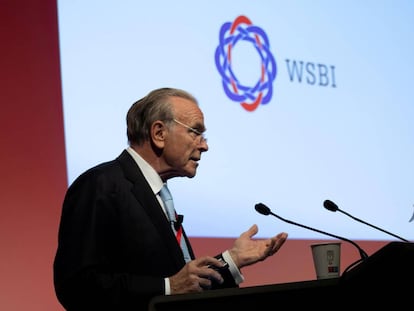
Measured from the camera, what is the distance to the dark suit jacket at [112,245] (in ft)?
7.24

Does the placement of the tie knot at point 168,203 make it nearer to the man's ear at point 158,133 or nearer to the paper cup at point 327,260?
the man's ear at point 158,133

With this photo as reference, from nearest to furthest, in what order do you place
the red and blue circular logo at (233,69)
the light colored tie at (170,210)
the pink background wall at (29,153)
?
1. the light colored tie at (170,210)
2. the pink background wall at (29,153)
3. the red and blue circular logo at (233,69)

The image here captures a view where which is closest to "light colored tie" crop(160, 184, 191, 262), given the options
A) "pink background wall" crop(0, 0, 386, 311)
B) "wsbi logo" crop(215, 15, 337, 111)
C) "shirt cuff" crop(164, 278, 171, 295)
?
"shirt cuff" crop(164, 278, 171, 295)

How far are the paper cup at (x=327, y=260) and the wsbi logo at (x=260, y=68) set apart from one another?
4.50 ft

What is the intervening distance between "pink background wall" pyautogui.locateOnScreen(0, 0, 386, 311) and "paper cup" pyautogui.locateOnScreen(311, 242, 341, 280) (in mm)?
1111

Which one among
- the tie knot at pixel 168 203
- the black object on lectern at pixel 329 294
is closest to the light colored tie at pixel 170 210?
the tie knot at pixel 168 203

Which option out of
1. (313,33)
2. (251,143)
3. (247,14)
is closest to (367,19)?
(313,33)

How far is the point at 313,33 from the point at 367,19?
0.42 meters

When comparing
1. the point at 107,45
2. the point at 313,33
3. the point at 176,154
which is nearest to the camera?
the point at 176,154

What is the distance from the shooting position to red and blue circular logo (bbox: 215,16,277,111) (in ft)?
12.1

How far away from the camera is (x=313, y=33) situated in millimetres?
4074

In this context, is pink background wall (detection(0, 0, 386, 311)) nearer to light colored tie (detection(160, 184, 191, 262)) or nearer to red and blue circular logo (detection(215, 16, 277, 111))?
light colored tie (detection(160, 184, 191, 262))

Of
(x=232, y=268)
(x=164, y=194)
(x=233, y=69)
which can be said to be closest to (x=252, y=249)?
(x=232, y=268)

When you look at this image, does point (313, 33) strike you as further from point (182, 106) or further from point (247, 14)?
point (182, 106)
